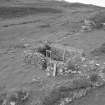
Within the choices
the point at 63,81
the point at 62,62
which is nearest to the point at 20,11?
the point at 62,62

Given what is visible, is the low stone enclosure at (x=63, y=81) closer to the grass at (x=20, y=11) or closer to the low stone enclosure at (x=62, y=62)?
the low stone enclosure at (x=62, y=62)

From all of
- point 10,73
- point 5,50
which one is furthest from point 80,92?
point 5,50

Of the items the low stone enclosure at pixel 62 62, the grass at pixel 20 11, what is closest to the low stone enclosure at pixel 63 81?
the low stone enclosure at pixel 62 62

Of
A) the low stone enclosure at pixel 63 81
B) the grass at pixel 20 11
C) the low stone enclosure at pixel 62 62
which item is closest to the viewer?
the low stone enclosure at pixel 63 81

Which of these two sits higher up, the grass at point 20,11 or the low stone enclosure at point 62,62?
the grass at point 20,11

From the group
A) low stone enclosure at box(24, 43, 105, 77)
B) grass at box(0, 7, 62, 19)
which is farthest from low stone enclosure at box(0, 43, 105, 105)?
grass at box(0, 7, 62, 19)

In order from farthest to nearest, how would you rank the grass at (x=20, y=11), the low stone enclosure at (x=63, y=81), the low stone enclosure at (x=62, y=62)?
the grass at (x=20, y=11) → the low stone enclosure at (x=62, y=62) → the low stone enclosure at (x=63, y=81)

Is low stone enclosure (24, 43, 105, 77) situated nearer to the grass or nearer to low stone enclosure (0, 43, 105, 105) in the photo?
low stone enclosure (0, 43, 105, 105)

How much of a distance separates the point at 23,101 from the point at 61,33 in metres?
11.2

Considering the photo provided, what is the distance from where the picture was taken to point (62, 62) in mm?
10211

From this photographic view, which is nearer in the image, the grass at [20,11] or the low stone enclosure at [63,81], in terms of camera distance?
the low stone enclosure at [63,81]

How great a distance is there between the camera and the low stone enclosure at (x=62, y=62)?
31.4 ft

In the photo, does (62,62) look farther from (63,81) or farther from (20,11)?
(20,11)

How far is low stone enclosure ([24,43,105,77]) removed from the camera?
31.4 feet
